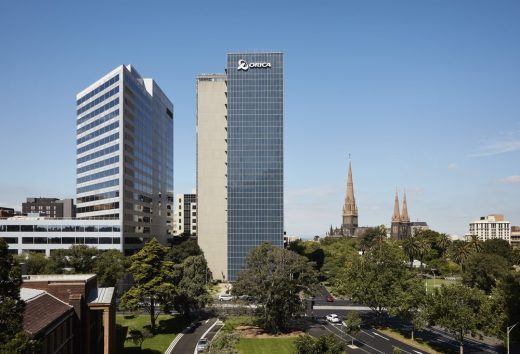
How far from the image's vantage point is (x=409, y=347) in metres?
67.3

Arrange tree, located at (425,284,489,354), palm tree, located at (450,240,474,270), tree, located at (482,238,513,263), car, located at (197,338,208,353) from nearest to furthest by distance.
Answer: tree, located at (425,284,489,354), car, located at (197,338,208,353), tree, located at (482,238,513,263), palm tree, located at (450,240,474,270)

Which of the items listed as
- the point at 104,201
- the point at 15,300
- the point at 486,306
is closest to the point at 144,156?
the point at 104,201

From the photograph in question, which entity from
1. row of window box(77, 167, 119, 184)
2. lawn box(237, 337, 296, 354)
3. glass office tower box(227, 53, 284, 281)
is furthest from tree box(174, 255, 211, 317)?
row of window box(77, 167, 119, 184)

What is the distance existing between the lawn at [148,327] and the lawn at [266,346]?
36.5ft

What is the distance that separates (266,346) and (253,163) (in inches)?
3052

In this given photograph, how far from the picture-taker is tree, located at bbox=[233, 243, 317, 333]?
74562 millimetres

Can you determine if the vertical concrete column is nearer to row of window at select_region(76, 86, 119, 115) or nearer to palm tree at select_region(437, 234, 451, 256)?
row of window at select_region(76, 86, 119, 115)

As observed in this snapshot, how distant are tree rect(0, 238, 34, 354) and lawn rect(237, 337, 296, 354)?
4204 cm

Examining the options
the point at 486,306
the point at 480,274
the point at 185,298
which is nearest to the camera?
the point at 486,306

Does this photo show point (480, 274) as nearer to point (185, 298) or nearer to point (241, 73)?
point (185, 298)

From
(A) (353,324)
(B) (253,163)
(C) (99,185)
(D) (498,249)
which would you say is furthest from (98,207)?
(D) (498,249)

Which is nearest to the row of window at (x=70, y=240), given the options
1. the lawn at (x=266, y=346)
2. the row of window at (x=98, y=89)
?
the row of window at (x=98, y=89)

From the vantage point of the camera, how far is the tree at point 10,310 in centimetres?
2381

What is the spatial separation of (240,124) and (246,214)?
2660 cm
